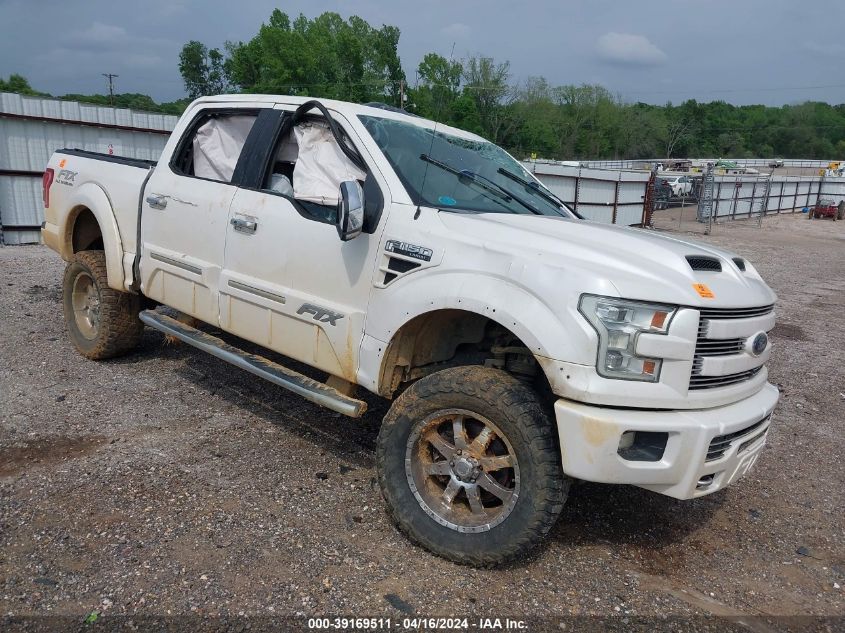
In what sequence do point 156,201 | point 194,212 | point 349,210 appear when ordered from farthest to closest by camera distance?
point 156,201 < point 194,212 < point 349,210

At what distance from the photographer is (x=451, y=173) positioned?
154 inches

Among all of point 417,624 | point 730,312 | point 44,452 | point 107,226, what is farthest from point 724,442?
point 107,226

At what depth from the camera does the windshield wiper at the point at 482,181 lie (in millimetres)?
3916

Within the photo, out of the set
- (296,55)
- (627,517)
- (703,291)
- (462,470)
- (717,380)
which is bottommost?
(627,517)

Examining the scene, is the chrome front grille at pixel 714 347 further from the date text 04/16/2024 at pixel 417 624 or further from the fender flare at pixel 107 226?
the fender flare at pixel 107 226

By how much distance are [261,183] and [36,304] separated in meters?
4.93

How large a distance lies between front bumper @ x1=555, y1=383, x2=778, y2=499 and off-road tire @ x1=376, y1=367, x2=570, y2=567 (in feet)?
0.45

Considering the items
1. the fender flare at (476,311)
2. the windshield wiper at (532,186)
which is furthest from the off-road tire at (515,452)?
the windshield wiper at (532,186)

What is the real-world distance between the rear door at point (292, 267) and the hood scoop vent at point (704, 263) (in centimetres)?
152

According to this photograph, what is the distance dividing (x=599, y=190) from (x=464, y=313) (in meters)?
19.7

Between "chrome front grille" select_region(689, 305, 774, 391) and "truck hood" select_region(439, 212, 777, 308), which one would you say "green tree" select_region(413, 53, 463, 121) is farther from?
"chrome front grille" select_region(689, 305, 774, 391)

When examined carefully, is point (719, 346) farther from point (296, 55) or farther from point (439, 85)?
point (296, 55)

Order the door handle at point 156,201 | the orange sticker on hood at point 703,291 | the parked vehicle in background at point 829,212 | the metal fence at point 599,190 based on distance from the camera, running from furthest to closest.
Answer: the parked vehicle in background at point 829,212 → the metal fence at point 599,190 → the door handle at point 156,201 → the orange sticker on hood at point 703,291

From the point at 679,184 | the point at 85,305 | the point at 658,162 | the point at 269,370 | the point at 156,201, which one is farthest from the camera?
the point at 658,162
